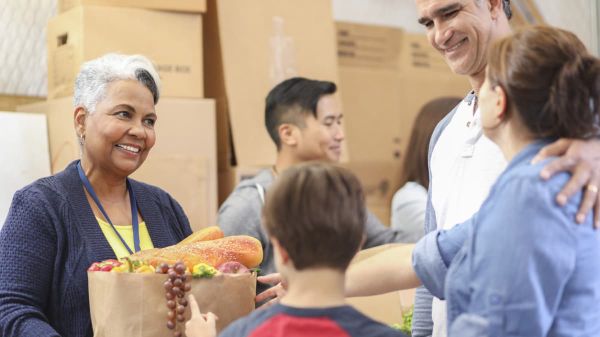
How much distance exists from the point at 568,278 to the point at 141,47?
101 inches

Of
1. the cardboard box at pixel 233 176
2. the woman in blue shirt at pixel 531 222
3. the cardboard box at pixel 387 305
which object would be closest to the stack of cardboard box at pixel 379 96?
the cardboard box at pixel 233 176

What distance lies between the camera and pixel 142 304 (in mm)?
1807

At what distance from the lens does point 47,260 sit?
6.71 feet

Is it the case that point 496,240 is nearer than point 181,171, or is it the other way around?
point 496,240

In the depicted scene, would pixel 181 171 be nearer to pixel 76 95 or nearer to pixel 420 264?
pixel 76 95

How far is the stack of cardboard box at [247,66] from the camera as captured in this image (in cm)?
395

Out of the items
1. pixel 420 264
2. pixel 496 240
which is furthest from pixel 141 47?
pixel 496 240

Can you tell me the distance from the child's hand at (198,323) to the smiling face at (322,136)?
195cm

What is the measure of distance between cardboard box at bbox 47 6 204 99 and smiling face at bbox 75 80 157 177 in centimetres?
121

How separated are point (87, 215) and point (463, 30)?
3.16 feet

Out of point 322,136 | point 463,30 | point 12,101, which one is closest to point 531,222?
point 463,30

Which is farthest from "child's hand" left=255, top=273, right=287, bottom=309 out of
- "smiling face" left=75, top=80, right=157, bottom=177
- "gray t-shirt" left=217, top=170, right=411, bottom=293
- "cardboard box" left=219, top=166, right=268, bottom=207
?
"cardboard box" left=219, top=166, right=268, bottom=207

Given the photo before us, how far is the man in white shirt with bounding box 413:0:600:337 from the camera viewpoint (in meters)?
1.97

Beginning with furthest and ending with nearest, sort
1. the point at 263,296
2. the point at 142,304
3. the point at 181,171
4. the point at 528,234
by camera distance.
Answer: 1. the point at 181,171
2. the point at 263,296
3. the point at 142,304
4. the point at 528,234
